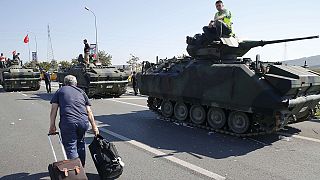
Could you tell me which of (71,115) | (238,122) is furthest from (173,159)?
(238,122)

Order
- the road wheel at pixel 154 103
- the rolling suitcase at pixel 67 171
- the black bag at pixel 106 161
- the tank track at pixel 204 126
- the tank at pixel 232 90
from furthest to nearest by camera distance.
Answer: the road wheel at pixel 154 103 < the tank track at pixel 204 126 < the tank at pixel 232 90 < the black bag at pixel 106 161 < the rolling suitcase at pixel 67 171

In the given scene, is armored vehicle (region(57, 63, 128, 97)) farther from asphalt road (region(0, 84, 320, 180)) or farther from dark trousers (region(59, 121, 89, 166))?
dark trousers (region(59, 121, 89, 166))

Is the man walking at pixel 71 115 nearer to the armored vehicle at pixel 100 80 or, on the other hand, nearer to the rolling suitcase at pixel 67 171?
the rolling suitcase at pixel 67 171

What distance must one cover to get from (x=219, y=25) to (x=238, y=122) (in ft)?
9.42

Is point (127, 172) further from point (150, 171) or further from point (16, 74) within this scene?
point (16, 74)

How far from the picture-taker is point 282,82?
7.83m

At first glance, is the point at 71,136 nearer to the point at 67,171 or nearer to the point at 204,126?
the point at 67,171

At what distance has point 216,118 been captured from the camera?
948cm

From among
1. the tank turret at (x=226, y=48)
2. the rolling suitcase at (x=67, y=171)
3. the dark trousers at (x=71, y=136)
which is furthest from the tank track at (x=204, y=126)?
the rolling suitcase at (x=67, y=171)

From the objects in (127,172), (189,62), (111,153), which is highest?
(189,62)

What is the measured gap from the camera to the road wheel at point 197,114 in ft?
32.5

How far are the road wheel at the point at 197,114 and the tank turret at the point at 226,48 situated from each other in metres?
1.56

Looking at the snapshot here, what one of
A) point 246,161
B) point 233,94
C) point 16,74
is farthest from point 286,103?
point 16,74

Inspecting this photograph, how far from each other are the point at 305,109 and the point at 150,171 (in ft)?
16.2
